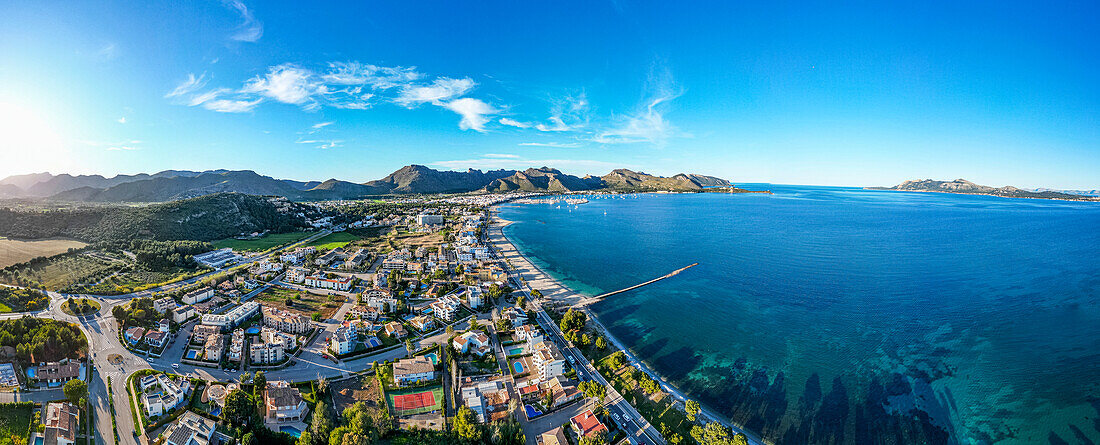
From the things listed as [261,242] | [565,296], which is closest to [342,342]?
[565,296]

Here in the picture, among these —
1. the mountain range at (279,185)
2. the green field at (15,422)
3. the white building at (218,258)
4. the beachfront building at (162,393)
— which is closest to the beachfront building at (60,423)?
the green field at (15,422)

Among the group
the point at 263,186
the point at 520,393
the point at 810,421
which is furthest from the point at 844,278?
the point at 263,186

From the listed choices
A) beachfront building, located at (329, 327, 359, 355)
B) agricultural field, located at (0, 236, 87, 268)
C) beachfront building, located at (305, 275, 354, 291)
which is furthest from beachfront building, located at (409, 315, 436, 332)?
agricultural field, located at (0, 236, 87, 268)

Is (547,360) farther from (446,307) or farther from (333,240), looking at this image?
(333,240)

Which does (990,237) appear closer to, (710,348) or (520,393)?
(710,348)

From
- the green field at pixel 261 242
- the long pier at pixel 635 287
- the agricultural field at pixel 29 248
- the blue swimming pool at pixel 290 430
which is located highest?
the agricultural field at pixel 29 248

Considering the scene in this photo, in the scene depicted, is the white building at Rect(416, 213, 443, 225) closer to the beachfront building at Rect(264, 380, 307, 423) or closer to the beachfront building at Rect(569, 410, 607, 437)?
the beachfront building at Rect(264, 380, 307, 423)

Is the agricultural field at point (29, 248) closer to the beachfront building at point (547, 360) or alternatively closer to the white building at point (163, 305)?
the white building at point (163, 305)
